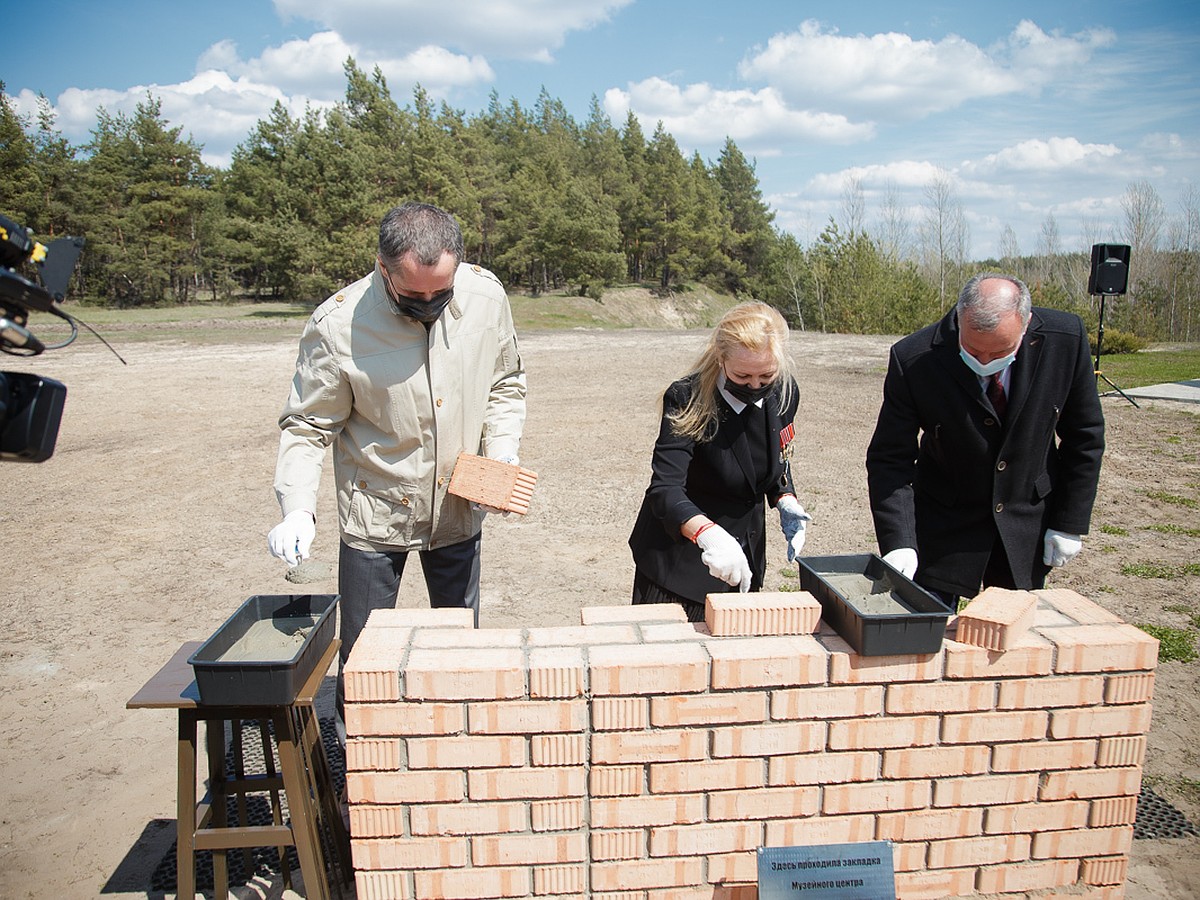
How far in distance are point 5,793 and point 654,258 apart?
4930 cm

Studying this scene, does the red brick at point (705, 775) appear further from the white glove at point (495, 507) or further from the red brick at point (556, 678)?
the white glove at point (495, 507)

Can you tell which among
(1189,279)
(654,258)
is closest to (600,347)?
(1189,279)

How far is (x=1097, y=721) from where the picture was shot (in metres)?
2.30

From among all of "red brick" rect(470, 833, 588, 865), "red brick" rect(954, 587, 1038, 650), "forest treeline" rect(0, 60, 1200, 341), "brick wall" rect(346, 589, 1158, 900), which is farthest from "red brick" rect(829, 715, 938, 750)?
"forest treeline" rect(0, 60, 1200, 341)

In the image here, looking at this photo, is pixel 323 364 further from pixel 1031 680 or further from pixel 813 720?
pixel 1031 680

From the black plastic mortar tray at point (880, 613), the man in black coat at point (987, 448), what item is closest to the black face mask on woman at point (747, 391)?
the man in black coat at point (987, 448)

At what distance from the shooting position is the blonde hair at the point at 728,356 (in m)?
2.80

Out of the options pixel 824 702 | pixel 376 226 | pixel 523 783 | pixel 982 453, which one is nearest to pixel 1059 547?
pixel 982 453

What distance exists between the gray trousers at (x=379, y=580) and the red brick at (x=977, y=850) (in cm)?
159

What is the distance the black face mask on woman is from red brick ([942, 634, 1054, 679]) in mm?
1036

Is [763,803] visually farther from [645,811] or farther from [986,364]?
[986,364]

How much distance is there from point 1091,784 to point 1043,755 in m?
0.19

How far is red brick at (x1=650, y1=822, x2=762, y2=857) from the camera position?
88.6 inches

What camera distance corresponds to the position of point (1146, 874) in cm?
270
